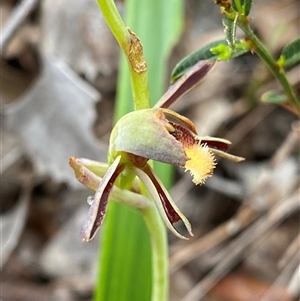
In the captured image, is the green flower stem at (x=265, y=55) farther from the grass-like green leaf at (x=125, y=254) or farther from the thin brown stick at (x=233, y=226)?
the thin brown stick at (x=233, y=226)

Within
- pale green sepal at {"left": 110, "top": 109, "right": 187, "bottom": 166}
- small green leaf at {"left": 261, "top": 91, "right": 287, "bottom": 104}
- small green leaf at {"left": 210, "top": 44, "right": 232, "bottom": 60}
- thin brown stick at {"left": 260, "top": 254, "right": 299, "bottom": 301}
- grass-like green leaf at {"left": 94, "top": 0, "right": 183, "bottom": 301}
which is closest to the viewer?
pale green sepal at {"left": 110, "top": 109, "right": 187, "bottom": 166}

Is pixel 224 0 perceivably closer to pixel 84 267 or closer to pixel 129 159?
pixel 129 159

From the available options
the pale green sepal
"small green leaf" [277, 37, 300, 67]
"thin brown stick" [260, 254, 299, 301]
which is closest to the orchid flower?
the pale green sepal

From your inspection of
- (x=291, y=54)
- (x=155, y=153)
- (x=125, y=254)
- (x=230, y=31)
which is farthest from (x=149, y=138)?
(x=125, y=254)

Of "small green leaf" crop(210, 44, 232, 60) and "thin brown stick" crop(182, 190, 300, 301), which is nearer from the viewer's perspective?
"small green leaf" crop(210, 44, 232, 60)

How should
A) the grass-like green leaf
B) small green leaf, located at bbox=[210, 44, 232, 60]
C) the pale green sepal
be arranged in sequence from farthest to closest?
the grass-like green leaf < small green leaf, located at bbox=[210, 44, 232, 60] < the pale green sepal

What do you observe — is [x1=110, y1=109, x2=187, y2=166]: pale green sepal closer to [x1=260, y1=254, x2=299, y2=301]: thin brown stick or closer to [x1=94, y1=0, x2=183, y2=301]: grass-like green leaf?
[x1=94, y1=0, x2=183, y2=301]: grass-like green leaf
